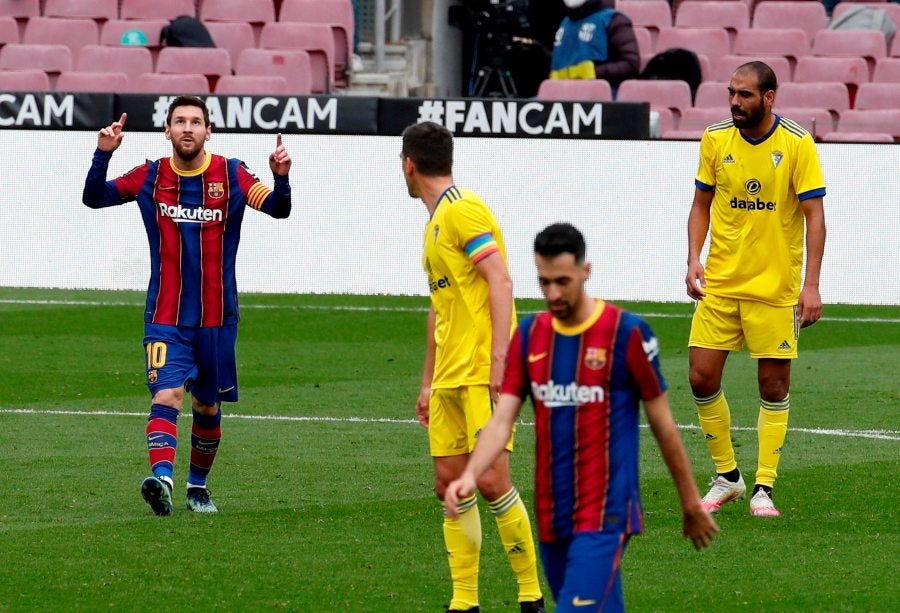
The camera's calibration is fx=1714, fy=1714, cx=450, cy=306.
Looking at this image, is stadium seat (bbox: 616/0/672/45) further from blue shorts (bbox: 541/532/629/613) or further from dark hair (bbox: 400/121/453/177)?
blue shorts (bbox: 541/532/629/613)

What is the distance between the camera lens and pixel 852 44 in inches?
851

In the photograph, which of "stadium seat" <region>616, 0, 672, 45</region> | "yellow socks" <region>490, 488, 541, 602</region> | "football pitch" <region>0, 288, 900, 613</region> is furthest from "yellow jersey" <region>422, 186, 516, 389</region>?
"stadium seat" <region>616, 0, 672, 45</region>

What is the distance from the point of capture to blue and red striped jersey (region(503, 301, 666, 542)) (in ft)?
16.2

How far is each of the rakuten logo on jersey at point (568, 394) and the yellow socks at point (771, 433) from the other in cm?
368

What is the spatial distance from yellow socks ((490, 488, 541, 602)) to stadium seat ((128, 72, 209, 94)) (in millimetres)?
15093

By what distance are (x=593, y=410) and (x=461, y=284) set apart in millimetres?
1446

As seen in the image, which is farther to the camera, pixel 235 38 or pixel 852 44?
pixel 235 38

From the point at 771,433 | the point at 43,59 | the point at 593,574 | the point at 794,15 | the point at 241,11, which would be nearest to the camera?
the point at 593,574

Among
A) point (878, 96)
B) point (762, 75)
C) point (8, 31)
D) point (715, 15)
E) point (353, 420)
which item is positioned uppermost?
point (762, 75)

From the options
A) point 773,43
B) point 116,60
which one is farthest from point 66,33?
point 773,43

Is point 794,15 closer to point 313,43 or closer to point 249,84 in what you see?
point 313,43

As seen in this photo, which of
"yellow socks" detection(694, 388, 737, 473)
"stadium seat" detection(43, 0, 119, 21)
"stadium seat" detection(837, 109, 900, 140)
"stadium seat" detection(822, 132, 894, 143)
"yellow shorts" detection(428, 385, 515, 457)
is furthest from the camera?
"stadium seat" detection(43, 0, 119, 21)

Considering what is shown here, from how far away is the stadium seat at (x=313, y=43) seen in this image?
21984mm

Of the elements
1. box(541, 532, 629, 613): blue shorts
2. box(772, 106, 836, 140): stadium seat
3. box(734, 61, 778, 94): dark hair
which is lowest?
box(772, 106, 836, 140): stadium seat
